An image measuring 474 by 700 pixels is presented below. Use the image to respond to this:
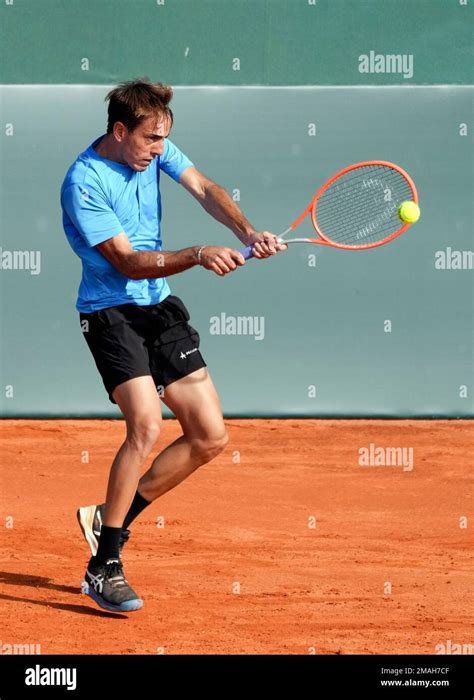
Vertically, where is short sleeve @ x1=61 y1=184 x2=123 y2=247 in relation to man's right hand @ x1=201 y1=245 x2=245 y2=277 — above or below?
above

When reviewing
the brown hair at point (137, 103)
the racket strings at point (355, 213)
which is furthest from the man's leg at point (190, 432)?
the racket strings at point (355, 213)

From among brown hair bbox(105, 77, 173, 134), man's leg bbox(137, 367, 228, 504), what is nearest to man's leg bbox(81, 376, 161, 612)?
man's leg bbox(137, 367, 228, 504)

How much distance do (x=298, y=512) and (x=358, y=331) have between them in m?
2.84

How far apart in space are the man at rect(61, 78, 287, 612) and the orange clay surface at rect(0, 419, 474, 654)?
0.33 meters

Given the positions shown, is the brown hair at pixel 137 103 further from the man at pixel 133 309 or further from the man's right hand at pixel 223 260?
the man's right hand at pixel 223 260

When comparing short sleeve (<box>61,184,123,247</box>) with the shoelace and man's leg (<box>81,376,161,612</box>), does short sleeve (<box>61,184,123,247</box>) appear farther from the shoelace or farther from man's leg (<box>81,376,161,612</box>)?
the shoelace

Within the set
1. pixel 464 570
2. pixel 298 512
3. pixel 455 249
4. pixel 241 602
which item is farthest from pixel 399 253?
pixel 241 602

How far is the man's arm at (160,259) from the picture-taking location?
4.18 meters

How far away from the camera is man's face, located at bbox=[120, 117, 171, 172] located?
14.7 feet

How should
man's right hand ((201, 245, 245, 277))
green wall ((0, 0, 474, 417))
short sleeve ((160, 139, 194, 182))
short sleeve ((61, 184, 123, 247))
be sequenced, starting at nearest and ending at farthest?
man's right hand ((201, 245, 245, 277)) < short sleeve ((61, 184, 123, 247)) < short sleeve ((160, 139, 194, 182)) < green wall ((0, 0, 474, 417))

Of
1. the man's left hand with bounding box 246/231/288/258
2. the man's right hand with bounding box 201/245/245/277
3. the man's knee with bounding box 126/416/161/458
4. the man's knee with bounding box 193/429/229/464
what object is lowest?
the man's knee with bounding box 193/429/229/464

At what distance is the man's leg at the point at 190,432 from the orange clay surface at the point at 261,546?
0.45 meters

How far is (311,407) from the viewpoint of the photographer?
909cm

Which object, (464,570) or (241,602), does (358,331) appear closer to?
(464,570)
